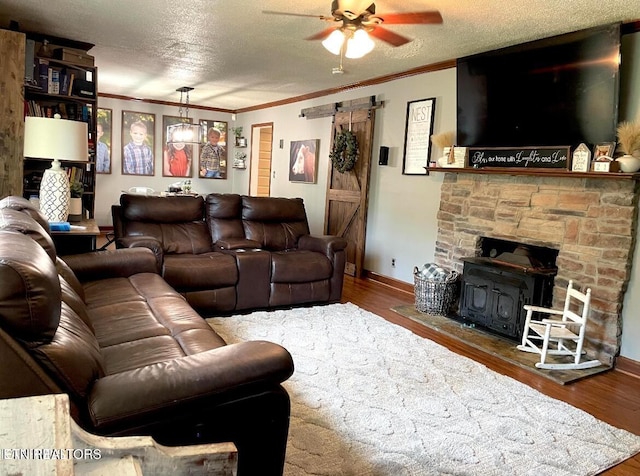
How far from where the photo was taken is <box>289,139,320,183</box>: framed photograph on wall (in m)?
6.76

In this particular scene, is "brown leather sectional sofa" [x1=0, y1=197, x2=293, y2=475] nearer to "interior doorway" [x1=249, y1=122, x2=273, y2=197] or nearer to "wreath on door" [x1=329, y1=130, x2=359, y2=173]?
"wreath on door" [x1=329, y1=130, x2=359, y2=173]

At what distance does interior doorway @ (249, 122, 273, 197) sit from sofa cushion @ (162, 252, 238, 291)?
4.74 meters

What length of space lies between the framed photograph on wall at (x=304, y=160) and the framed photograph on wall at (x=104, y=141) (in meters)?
3.50

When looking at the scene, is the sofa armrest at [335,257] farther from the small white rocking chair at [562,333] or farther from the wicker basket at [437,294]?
the small white rocking chair at [562,333]

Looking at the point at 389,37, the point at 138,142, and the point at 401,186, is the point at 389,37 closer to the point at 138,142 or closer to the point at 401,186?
the point at 401,186

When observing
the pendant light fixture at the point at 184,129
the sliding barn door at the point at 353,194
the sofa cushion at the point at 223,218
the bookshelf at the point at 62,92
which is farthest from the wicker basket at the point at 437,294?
the pendant light fixture at the point at 184,129

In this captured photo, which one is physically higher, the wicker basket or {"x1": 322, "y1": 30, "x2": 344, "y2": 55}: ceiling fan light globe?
{"x1": 322, "y1": 30, "x2": 344, "y2": 55}: ceiling fan light globe

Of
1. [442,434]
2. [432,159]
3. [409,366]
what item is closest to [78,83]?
[432,159]

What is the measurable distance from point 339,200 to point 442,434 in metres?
4.14

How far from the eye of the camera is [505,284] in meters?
3.79

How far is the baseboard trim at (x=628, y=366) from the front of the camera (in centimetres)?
325

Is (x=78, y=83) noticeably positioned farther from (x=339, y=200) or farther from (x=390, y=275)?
(x=390, y=275)

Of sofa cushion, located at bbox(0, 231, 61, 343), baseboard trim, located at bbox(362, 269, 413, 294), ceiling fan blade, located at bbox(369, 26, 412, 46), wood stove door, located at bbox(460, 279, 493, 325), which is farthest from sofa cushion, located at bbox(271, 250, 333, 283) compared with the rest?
sofa cushion, located at bbox(0, 231, 61, 343)

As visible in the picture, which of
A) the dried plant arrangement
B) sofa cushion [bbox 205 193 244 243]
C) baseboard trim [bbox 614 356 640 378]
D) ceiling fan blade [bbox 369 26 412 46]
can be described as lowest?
baseboard trim [bbox 614 356 640 378]
